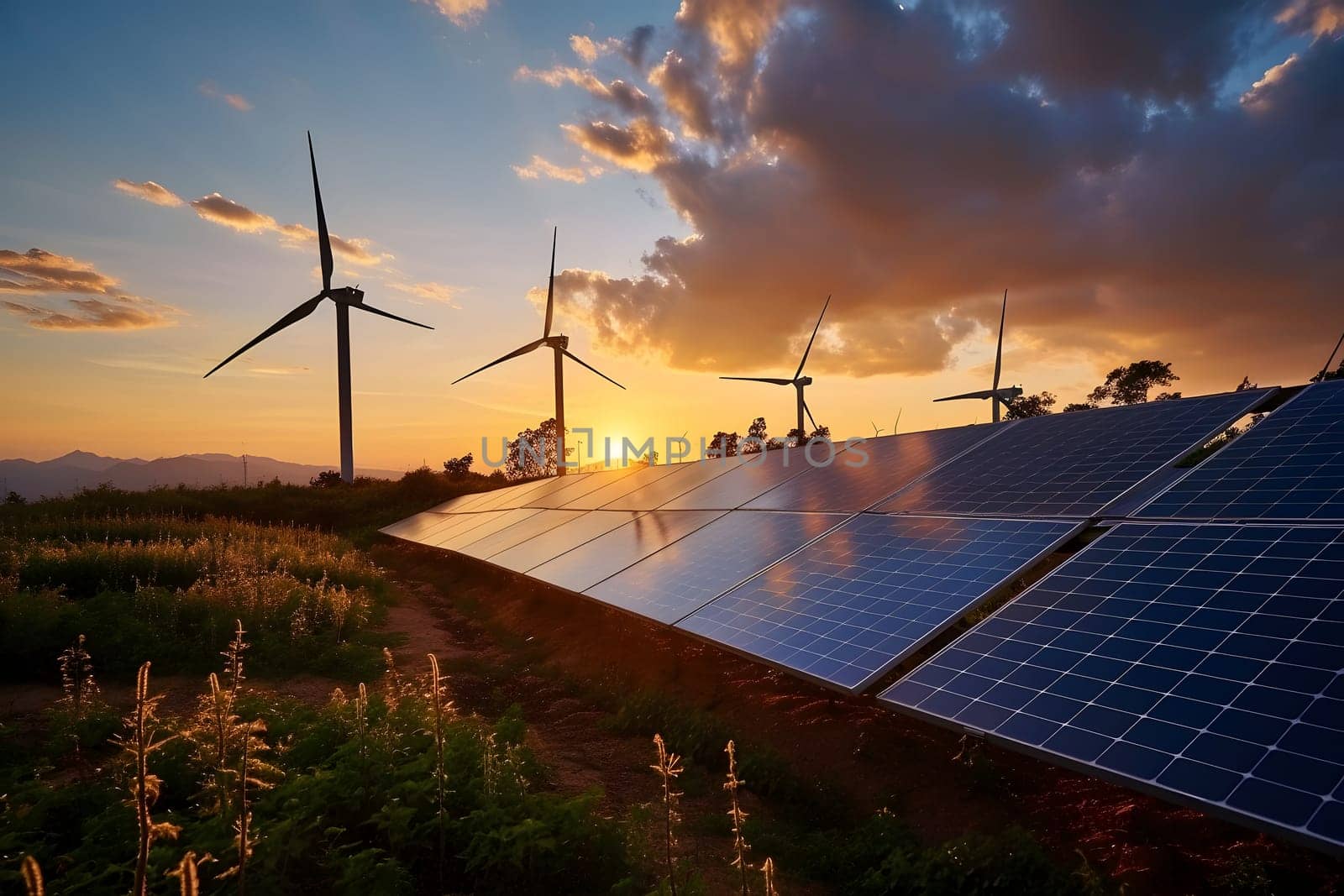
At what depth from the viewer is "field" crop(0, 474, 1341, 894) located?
20.3 feet

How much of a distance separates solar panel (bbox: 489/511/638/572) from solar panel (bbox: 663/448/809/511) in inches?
77.7

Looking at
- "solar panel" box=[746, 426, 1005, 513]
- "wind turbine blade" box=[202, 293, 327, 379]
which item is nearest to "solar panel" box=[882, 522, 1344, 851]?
"solar panel" box=[746, 426, 1005, 513]

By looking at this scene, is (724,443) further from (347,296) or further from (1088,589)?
(1088,589)

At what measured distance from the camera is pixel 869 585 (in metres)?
10.3

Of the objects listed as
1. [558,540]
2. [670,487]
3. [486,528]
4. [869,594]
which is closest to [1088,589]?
[869,594]

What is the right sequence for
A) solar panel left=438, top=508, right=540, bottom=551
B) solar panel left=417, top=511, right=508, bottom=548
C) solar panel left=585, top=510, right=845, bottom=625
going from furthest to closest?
solar panel left=417, top=511, right=508, bottom=548, solar panel left=438, top=508, right=540, bottom=551, solar panel left=585, top=510, right=845, bottom=625

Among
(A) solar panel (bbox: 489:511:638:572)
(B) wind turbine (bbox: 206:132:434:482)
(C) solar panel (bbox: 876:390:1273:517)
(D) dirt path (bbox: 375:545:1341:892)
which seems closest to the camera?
(D) dirt path (bbox: 375:545:1341:892)

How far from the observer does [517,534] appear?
77.4 ft

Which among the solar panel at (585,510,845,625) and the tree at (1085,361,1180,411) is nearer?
the solar panel at (585,510,845,625)

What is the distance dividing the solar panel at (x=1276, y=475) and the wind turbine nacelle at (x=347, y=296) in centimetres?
5427

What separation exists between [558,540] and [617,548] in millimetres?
4131

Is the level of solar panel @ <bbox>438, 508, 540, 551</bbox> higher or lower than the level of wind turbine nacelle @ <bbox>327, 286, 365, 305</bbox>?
lower

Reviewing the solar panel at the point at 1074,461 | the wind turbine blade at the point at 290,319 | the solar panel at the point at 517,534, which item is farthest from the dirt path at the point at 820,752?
the wind turbine blade at the point at 290,319

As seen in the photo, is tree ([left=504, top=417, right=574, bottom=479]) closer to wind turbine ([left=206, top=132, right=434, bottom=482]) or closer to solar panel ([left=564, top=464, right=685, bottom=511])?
wind turbine ([left=206, top=132, right=434, bottom=482])
